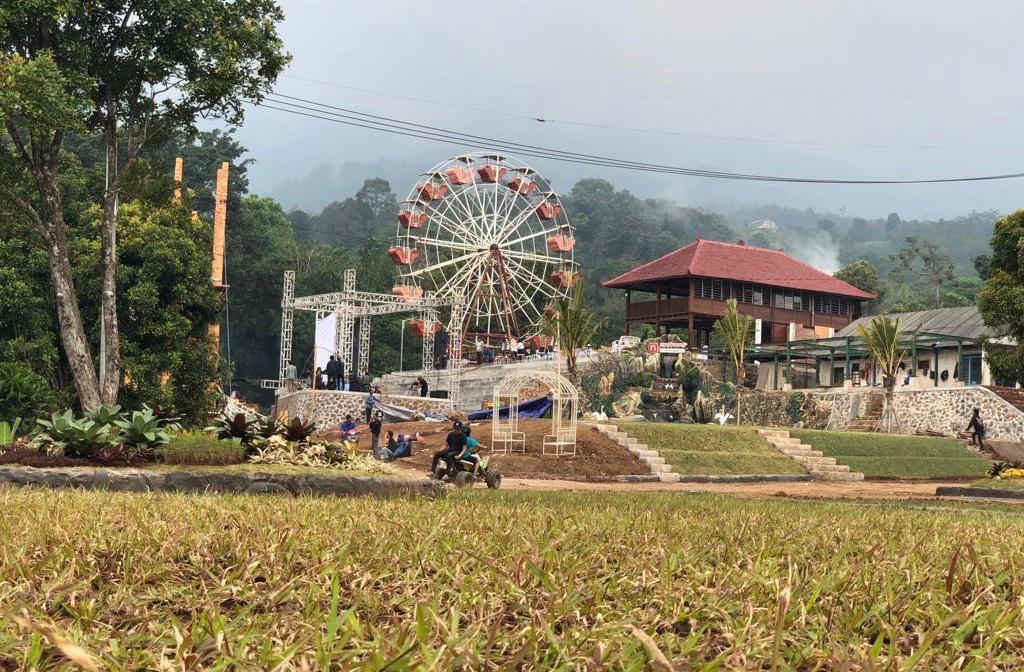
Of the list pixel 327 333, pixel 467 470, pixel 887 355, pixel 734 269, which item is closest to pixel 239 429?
pixel 467 470

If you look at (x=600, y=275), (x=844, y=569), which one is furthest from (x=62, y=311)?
(x=600, y=275)

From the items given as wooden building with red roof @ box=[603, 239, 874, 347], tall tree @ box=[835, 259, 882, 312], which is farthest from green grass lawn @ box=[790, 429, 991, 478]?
tall tree @ box=[835, 259, 882, 312]

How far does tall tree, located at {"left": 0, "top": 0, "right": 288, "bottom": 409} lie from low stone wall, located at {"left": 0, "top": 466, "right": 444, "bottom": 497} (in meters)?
6.10

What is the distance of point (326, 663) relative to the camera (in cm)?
246

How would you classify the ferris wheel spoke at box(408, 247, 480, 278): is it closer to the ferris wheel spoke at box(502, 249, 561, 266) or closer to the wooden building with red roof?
the ferris wheel spoke at box(502, 249, 561, 266)

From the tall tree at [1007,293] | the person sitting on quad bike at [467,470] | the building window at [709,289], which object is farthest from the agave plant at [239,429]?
the building window at [709,289]

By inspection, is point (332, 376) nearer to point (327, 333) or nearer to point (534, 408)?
point (327, 333)

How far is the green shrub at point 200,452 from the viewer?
456 inches

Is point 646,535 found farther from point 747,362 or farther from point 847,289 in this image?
point 847,289

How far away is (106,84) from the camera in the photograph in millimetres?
17812

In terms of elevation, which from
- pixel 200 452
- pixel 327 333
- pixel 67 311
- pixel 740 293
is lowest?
pixel 200 452

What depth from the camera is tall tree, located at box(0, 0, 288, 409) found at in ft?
51.7

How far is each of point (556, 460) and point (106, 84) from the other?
462 inches

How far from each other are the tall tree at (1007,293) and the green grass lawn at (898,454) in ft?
11.6
